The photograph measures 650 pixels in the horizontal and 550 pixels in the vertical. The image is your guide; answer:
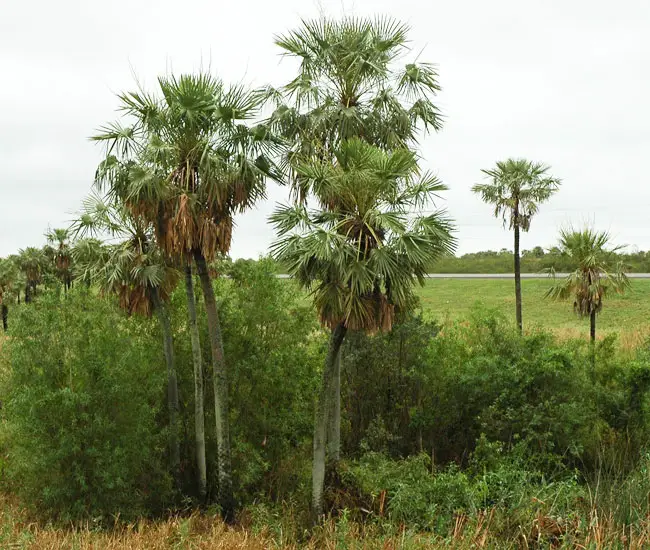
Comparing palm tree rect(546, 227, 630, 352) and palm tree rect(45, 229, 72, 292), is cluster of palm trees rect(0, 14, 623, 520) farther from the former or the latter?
palm tree rect(45, 229, 72, 292)

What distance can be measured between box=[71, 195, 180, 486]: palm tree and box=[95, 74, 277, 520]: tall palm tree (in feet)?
5.31

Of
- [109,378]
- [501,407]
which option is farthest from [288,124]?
Answer: [501,407]

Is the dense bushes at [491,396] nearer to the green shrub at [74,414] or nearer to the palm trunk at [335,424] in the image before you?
the palm trunk at [335,424]

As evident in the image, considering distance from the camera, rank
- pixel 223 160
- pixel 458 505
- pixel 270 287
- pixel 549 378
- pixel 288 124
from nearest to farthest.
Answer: pixel 458 505 < pixel 223 160 < pixel 288 124 < pixel 549 378 < pixel 270 287

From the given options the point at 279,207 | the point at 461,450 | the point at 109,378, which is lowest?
the point at 461,450

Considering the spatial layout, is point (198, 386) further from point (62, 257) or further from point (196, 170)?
point (62, 257)

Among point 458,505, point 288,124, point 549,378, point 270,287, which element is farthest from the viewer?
point 270,287

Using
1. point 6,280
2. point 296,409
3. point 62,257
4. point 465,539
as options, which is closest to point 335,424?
point 296,409

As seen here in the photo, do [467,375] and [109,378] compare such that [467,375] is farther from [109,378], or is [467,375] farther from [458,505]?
[109,378]

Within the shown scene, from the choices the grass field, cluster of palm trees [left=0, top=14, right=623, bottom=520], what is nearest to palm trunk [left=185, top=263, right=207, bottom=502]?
cluster of palm trees [left=0, top=14, right=623, bottom=520]

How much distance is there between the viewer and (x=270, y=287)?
837 inches

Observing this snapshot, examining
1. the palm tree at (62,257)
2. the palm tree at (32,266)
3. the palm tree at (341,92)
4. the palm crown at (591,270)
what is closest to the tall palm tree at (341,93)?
the palm tree at (341,92)

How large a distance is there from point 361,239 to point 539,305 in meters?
42.8

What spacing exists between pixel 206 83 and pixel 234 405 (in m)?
10.2
